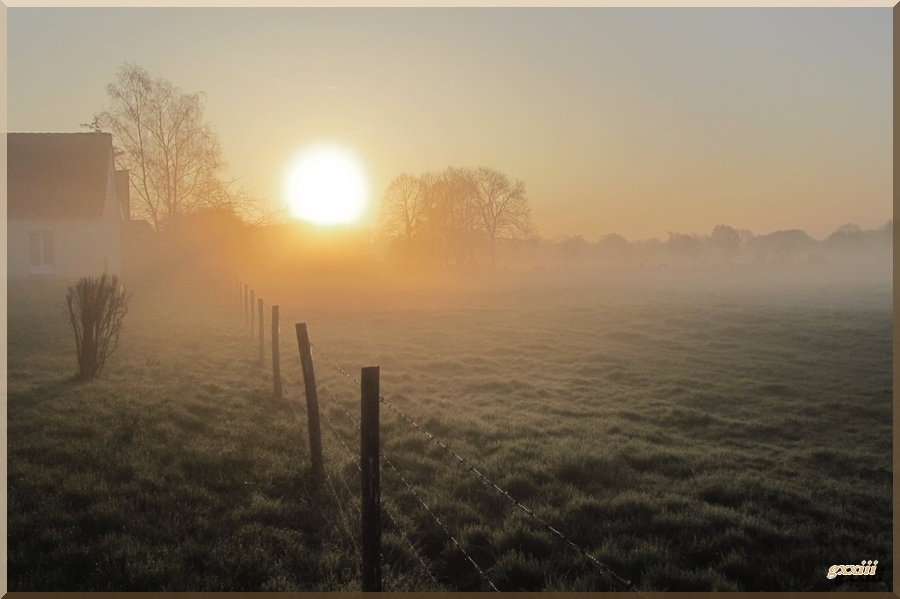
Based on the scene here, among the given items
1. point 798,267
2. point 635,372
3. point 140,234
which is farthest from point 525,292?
point 798,267

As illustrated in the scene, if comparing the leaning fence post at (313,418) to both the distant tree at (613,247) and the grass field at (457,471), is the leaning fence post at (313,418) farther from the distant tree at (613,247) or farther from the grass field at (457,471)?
the distant tree at (613,247)

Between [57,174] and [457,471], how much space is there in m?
31.1

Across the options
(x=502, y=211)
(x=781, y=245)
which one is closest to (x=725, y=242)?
(x=781, y=245)

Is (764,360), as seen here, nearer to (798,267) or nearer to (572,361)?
(572,361)

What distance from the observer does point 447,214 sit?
211ft

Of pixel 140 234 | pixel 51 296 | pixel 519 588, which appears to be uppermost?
pixel 140 234

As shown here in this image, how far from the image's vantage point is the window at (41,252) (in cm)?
2869

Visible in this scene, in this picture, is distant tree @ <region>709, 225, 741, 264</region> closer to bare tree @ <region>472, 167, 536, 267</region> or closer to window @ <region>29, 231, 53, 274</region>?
bare tree @ <region>472, 167, 536, 267</region>

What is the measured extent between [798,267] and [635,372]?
100855 millimetres

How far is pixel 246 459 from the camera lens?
23.3ft

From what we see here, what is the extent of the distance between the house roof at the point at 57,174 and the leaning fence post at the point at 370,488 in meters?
30.4

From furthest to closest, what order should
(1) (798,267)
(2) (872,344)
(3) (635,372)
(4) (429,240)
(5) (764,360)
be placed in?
(1) (798,267)
(4) (429,240)
(2) (872,344)
(5) (764,360)
(3) (635,372)

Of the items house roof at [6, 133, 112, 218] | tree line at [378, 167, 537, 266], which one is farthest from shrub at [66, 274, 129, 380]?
tree line at [378, 167, 537, 266]

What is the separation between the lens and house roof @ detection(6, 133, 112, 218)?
2906 cm
